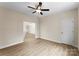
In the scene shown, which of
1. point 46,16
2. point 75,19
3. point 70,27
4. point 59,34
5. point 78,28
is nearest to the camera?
point 78,28

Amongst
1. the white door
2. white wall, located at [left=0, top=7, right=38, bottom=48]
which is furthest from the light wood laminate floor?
white wall, located at [left=0, top=7, right=38, bottom=48]

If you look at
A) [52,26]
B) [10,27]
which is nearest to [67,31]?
[52,26]

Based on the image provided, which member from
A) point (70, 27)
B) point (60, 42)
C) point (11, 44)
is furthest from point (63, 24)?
point (11, 44)

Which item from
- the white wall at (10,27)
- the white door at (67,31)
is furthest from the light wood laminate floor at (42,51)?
the white wall at (10,27)

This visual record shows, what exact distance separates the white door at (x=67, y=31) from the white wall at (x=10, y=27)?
77.6 inches

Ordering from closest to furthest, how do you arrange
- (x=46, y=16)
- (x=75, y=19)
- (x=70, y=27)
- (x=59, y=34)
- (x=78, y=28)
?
(x=78, y=28) → (x=75, y=19) → (x=70, y=27) → (x=46, y=16) → (x=59, y=34)

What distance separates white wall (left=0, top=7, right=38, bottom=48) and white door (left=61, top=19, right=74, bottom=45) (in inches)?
77.6

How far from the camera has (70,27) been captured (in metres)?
3.50

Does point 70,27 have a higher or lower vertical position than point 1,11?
lower

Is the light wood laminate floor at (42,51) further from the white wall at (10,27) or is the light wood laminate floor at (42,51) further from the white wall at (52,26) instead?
the white wall at (10,27)

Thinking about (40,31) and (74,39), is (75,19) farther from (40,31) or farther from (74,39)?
(40,31)

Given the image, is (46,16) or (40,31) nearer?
(46,16)

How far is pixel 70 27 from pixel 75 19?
1.47 feet

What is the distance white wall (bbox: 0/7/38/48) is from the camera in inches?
137
